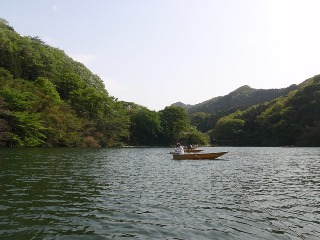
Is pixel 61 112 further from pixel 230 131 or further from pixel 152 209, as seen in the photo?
pixel 230 131

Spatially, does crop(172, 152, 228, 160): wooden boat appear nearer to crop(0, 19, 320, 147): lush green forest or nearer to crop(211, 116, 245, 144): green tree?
crop(0, 19, 320, 147): lush green forest

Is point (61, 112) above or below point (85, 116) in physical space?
below

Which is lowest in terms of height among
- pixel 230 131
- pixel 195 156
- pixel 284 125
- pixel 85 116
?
pixel 195 156

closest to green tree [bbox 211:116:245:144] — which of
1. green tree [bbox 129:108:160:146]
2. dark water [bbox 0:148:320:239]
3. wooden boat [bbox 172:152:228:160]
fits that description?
green tree [bbox 129:108:160:146]

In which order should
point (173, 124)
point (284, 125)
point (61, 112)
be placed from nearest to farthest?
point (61, 112) < point (173, 124) < point (284, 125)

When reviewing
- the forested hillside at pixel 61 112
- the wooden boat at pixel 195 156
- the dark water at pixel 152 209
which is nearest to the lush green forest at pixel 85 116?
the forested hillside at pixel 61 112

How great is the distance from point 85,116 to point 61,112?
12.3 meters

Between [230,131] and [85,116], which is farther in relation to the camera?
[230,131]

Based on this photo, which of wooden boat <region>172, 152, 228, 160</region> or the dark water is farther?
wooden boat <region>172, 152, 228, 160</region>

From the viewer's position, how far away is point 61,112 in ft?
216

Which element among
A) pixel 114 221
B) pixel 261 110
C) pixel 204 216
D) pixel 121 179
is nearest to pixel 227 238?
pixel 204 216

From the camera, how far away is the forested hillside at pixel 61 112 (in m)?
54.2

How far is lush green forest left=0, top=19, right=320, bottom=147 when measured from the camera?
55812 mm

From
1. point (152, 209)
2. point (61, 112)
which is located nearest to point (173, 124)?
point (61, 112)
